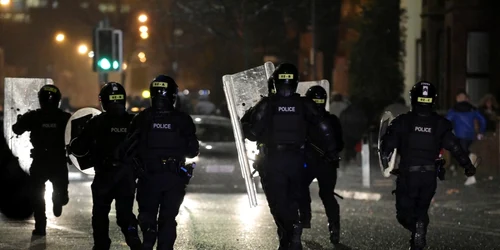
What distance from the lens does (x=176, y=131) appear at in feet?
31.7

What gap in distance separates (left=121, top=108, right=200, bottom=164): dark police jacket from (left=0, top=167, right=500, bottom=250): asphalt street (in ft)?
7.03

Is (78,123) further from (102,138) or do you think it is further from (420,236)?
(420,236)

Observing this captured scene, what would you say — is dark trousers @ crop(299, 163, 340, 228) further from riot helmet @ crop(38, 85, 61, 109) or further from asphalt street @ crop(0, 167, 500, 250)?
riot helmet @ crop(38, 85, 61, 109)

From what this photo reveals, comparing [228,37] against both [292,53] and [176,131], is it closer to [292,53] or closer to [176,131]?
[292,53]

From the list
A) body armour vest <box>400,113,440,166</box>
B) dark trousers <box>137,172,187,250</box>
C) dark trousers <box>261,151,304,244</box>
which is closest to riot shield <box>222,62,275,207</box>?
dark trousers <box>261,151,304,244</box>

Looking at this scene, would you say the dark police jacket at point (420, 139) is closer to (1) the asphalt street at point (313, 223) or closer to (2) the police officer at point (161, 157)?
(1) the asphalt street at point (313, 223)

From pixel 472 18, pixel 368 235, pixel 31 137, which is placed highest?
pixel 472 18

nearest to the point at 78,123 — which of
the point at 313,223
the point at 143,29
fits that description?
the point at 313,223

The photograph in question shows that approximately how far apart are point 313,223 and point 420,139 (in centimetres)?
405

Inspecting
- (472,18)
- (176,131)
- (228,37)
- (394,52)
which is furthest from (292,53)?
(176,131)

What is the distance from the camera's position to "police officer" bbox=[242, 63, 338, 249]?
10227 millimetres

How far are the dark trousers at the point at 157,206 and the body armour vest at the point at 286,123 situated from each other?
1.09 m

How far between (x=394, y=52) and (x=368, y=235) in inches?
823

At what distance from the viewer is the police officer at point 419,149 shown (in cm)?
1048
